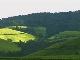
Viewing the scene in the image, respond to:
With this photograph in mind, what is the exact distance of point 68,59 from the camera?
530 feet

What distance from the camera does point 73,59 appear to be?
160125 mm

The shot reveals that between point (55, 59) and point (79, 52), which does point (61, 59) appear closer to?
point (55, 59)

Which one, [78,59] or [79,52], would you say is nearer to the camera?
[78,59]

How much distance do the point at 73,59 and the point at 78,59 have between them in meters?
3.07

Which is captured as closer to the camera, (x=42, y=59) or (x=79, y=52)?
(x=42, y=59)

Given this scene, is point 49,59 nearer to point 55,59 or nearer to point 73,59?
point 55,59

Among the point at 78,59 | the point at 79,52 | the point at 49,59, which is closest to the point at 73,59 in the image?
the point at 78,59

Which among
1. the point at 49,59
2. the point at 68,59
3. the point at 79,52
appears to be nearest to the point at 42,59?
the point at 49,59

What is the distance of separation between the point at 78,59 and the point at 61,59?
11133 mm

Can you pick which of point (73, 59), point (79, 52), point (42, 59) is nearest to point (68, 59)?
point (73, 59)

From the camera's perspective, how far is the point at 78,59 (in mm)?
158875

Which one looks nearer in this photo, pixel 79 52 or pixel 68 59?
pixel 68 59

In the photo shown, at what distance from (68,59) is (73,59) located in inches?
126

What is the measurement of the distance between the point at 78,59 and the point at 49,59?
18469 mm
